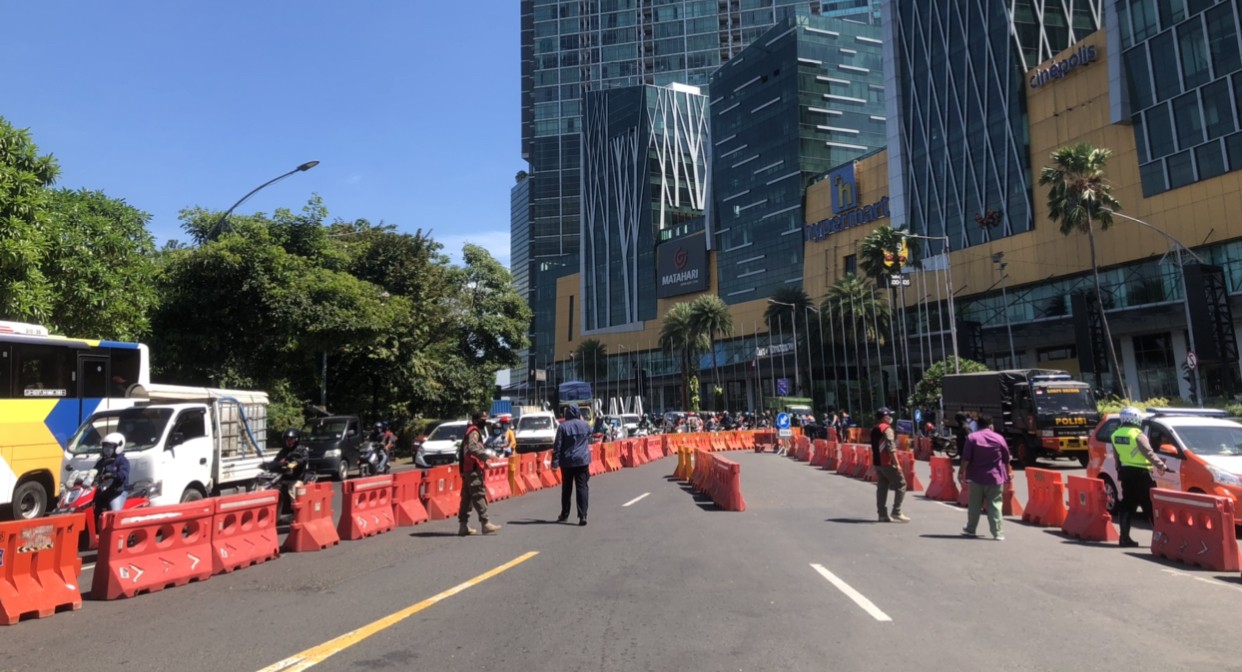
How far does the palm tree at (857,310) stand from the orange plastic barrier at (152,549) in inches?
2418

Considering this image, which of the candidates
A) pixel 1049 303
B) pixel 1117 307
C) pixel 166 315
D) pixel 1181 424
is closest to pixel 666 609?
pixel 1181 424

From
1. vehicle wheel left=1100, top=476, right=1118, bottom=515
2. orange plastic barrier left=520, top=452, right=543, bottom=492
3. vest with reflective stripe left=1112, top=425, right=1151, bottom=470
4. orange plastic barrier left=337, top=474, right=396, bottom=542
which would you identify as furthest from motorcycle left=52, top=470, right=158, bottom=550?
vehicle wheel left=1100, top=476, right=1118, bottom=515

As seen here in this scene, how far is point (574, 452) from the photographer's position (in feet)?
39.2

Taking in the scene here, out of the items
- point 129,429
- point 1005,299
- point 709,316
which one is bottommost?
point 129,429

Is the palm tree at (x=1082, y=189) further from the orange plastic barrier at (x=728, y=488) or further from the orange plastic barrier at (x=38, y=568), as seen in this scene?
the orange plastic barrier at (x=38, y=568)

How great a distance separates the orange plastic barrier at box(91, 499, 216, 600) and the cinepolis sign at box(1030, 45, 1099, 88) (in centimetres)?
6256

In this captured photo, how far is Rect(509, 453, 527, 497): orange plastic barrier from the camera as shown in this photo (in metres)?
17.5

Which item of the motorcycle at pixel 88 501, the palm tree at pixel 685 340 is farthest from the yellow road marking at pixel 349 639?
the palm tree at pixel 685 340

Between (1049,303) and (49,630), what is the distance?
207 feet

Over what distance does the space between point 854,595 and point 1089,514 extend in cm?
560

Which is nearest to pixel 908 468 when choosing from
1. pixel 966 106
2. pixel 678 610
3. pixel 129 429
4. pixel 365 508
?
pixel 365 508

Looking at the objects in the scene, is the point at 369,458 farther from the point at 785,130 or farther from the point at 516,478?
the point at 785,130

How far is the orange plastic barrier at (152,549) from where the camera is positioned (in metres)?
7.66

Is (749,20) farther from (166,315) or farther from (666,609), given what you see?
(666,609)
